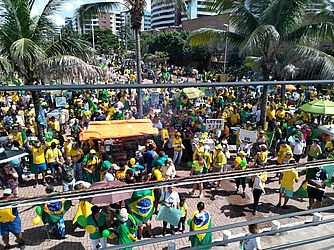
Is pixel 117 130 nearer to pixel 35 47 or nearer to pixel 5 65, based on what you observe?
pixel 35 47

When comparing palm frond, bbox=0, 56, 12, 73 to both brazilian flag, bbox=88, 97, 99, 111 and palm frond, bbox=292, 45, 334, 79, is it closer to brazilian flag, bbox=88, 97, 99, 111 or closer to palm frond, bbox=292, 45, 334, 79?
brazilian flag, bbox=88, 97, 99, 111

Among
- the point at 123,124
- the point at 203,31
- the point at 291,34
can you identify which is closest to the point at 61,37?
the point at 123,124

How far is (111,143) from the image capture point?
9906 millimetres

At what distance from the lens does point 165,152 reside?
12.3 m

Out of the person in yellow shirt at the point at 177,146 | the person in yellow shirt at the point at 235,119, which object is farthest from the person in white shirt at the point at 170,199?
the person in yellow shirt at the point at 235,119

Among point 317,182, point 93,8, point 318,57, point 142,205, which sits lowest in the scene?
point 142,205

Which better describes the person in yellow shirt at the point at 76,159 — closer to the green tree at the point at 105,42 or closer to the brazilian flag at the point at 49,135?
the brazilian flag at the point at 49,135

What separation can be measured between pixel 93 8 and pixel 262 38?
7.82 m

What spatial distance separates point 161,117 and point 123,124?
11.0 feet

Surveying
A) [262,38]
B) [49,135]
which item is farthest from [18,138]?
[262,38]

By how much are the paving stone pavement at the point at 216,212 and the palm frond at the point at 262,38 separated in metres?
5.42

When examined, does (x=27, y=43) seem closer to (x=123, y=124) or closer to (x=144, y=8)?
(x=123, y=124)

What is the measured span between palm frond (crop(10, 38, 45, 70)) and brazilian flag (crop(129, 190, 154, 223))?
6.68 metres

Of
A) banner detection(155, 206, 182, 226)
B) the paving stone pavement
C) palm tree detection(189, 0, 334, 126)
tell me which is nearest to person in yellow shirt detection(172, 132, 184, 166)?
the paving stone pavement
